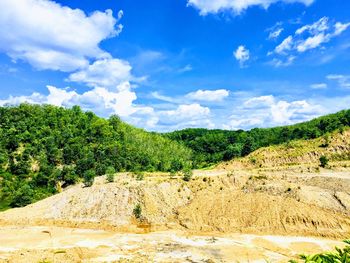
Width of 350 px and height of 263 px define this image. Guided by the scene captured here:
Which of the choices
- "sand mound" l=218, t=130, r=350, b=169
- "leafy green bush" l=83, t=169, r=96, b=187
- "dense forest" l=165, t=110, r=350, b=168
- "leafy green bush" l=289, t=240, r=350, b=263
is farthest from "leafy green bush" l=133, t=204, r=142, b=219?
"leafy green bush" l=289, t=240, r=350, b=263

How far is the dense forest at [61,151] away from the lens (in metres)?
A: 63.8

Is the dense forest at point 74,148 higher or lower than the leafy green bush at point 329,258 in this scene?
higher

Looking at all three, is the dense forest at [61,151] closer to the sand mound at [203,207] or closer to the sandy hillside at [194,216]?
the sand mound at [203,207]

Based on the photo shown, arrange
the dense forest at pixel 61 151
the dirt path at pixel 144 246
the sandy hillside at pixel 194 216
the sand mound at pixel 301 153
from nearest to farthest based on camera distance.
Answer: the dirt path at pixel 144 246 < the sandy hillside at pixel 194 216 < the sand mound at pixel 301 153 < the dense forest at pixel 61 151

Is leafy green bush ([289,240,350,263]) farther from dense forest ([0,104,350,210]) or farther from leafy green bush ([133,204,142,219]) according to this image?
dense forest ([0,104,350,210])

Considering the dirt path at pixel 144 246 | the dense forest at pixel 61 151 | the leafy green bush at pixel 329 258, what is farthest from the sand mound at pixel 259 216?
the leafy green bush at pixel 329 258

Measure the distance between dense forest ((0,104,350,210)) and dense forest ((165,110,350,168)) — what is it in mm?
227

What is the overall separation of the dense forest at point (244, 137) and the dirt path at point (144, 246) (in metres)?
40.9

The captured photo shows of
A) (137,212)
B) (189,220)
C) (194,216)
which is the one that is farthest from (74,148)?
(189,220)

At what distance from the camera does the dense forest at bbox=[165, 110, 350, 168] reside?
250ft

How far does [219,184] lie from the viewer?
48000 millimetres

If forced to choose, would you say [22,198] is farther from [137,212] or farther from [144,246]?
[144,246]

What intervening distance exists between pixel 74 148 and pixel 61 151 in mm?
2984

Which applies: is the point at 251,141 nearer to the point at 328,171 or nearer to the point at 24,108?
the point at 328,171
